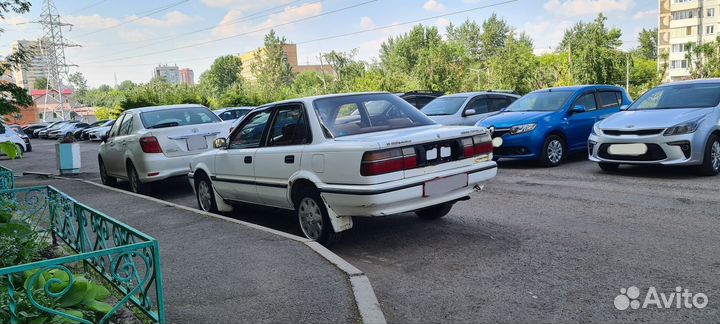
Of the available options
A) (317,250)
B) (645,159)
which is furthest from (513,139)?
(317,250)

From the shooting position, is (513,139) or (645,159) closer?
(645,159)

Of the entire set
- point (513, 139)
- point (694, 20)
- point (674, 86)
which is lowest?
point (513, 139)

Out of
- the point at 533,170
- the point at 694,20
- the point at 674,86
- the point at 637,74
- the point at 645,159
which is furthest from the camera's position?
the point at 694,20

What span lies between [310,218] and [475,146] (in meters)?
1.88

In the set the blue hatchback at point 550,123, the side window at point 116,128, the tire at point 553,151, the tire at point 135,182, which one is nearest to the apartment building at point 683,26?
the blue hatchback at point 550,123

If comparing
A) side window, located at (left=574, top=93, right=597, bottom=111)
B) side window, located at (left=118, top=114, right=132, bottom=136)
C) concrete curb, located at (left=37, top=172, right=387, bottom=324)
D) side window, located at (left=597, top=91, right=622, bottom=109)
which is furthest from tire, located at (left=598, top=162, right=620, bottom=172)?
side window, located at (left=118, top=114, right=132, bottom=136)

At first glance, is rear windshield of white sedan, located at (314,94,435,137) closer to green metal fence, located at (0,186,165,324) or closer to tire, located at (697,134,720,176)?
green metal fence, located at (0,186,165,324)

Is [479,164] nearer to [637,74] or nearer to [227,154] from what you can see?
[227,154]

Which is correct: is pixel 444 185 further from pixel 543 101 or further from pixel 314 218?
pixel 543 101

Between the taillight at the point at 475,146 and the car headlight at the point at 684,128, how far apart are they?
422 cm

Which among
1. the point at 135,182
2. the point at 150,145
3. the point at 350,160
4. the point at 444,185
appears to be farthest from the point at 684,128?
the point at 135,182

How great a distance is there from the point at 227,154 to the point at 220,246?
177 centimetres

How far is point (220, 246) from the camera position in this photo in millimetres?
5648

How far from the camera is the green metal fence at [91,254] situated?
3.13 m
